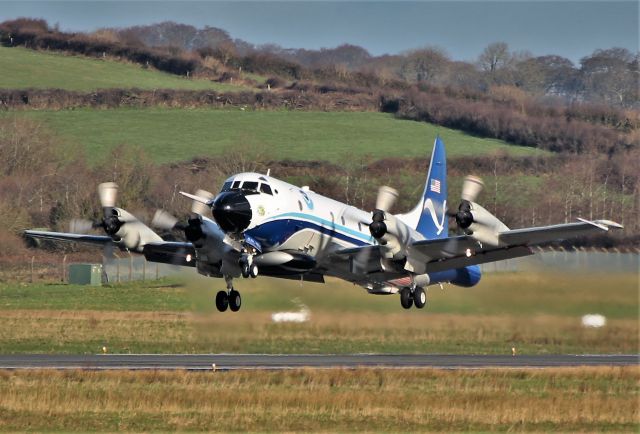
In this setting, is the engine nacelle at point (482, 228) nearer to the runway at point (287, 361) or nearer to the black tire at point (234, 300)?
the black tire at point (234, 300)

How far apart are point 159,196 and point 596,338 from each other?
42955 mm

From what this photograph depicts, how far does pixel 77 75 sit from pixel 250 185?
95820mm

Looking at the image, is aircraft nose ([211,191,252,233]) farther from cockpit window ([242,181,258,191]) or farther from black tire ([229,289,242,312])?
black tire ([229,289,242,312])

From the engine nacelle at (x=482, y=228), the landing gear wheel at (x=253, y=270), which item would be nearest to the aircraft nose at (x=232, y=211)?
the landing gear wheel at (x=253, y=270)

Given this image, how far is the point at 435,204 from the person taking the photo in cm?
5653

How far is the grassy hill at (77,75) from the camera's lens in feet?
437

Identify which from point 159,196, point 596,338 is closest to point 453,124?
point 159,196

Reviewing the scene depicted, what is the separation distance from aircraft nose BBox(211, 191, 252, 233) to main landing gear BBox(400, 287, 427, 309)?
8512 mm

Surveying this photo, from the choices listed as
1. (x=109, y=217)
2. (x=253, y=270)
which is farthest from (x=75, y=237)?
(x=253, y=270)

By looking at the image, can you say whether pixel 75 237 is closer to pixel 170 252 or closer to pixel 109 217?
pixel 109 217

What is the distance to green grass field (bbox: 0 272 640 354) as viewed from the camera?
54.6m

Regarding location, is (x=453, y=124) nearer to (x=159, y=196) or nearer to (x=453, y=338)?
(x=159, y=196)

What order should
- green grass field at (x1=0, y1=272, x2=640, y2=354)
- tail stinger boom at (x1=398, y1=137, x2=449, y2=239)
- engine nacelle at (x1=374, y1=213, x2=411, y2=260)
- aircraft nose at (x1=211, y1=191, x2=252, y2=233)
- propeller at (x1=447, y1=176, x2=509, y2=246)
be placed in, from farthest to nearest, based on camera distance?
tail stinger boom at (x1=398, y1=137, x2=449, y2=239) < green grass field at (x1=0, y1=272, x2=640, y2=354) < engine nacelle at (x1=374, y1=213, x2=411, y2=260) < propeller at (x1=447, y1=176, x2=509, y2=246) < aircraft nose at (x1=211, y1=191, x2=252, y2=233)

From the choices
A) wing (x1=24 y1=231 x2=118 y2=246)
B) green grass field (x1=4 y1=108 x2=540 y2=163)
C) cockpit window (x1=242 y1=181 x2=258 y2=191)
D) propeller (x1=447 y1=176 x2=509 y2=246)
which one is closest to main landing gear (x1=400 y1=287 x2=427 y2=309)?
propeller (x1=447 y1=176 x2=509 y2=246)
